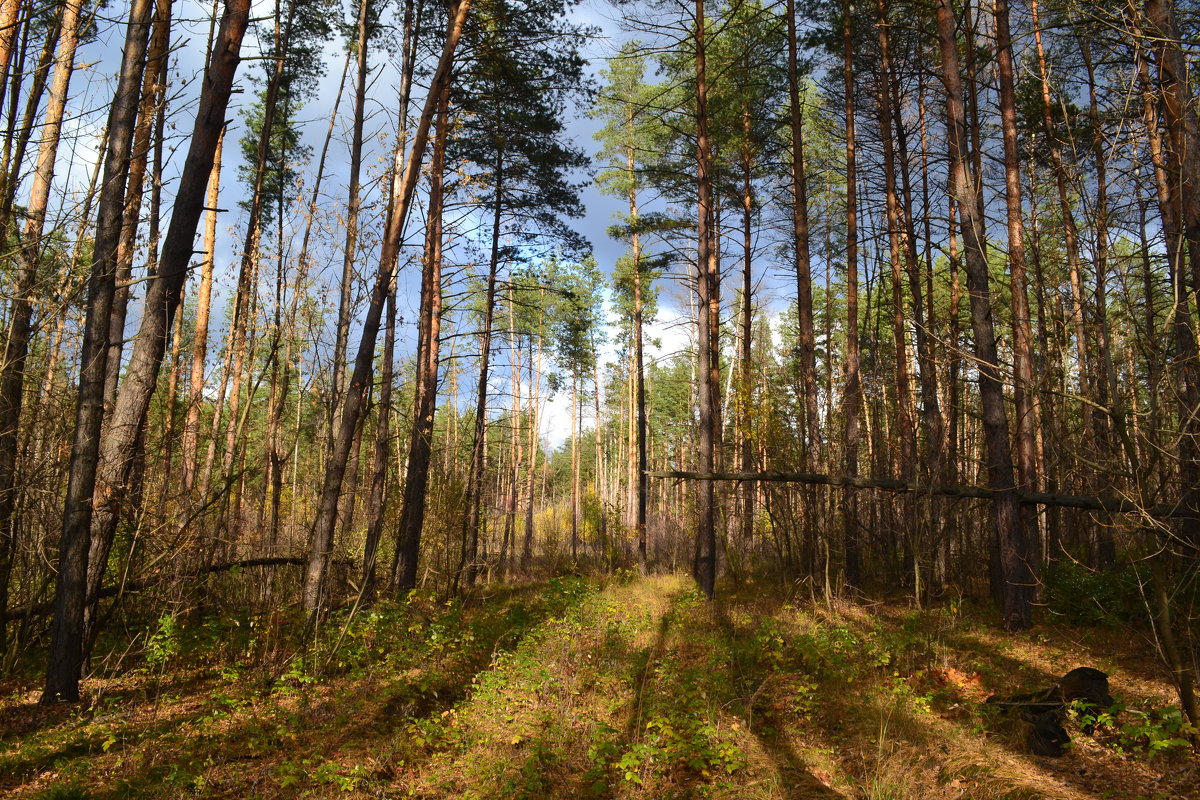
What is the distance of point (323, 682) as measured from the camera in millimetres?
6223

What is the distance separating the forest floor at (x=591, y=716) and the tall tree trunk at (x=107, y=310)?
592mm

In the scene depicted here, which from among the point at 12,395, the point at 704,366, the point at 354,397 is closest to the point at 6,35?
the point at 12,395

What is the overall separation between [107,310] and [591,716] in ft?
17.7

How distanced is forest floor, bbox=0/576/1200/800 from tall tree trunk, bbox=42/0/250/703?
1.94ft

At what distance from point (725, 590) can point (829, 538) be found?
2266 millimetres

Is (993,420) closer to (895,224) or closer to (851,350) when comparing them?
(851,350)

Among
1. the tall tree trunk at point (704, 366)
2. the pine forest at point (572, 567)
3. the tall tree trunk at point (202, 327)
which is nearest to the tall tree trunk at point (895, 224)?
the pine forest at point (572, 567)

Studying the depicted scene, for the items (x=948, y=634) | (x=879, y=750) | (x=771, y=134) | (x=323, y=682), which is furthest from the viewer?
(x=771, y=134)

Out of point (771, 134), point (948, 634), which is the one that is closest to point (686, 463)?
point (771, 134)

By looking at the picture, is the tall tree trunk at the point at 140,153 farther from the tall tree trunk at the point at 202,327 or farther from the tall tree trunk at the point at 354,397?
the tall tree trunk at the point at 202,327

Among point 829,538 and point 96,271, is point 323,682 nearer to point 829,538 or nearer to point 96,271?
point 96,271

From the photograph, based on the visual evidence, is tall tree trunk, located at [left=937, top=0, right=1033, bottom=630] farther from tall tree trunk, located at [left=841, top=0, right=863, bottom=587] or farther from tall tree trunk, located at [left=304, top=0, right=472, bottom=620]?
tall tree trunk, located at [left=304, top=0, right=472, bottom=620]

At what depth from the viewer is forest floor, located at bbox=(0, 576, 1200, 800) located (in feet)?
14.2

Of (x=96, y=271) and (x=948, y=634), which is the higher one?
(x=96, y=271)
